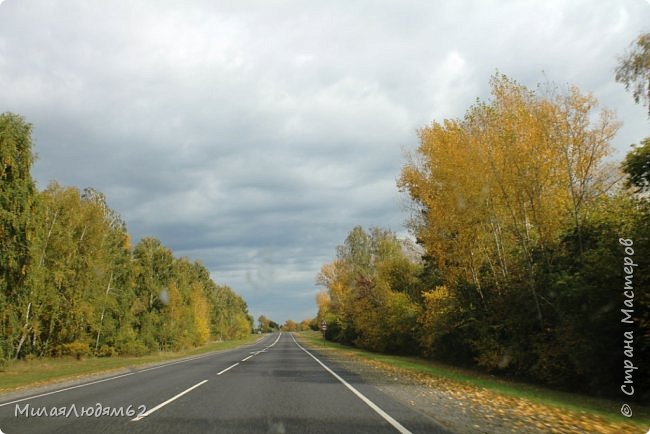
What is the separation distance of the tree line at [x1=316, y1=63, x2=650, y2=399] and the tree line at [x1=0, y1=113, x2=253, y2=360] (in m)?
21.9

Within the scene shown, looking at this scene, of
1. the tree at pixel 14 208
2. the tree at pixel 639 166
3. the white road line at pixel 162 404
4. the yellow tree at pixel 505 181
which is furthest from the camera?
the tree at pixel 14 208

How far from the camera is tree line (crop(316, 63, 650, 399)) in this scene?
14.1m

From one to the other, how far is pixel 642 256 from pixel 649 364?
3.04 metres

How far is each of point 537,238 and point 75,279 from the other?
37.5 meters

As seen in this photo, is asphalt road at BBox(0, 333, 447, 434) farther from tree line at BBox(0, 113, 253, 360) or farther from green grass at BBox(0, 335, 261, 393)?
tree line at BBox(0, 113, 253, 360)

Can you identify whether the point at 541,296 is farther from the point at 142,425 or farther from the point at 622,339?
the point at 142,425

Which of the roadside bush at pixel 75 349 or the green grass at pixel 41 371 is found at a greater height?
the roadside bush at pixel 75 349

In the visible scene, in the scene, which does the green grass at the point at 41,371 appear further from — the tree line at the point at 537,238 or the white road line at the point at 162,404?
the tree line at the point at 537,238

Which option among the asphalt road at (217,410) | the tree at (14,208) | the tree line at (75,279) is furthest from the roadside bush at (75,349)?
the asphalt road at (217,410)

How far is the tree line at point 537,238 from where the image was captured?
1409 cm

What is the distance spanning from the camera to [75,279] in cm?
4006

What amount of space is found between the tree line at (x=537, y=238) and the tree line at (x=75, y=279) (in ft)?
71.9

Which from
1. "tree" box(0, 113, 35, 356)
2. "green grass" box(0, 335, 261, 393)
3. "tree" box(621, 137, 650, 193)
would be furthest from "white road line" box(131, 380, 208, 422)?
"tree" box(0, 113, 35, 356)

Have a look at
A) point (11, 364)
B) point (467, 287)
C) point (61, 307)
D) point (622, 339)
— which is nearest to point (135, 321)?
point (61, 307)
